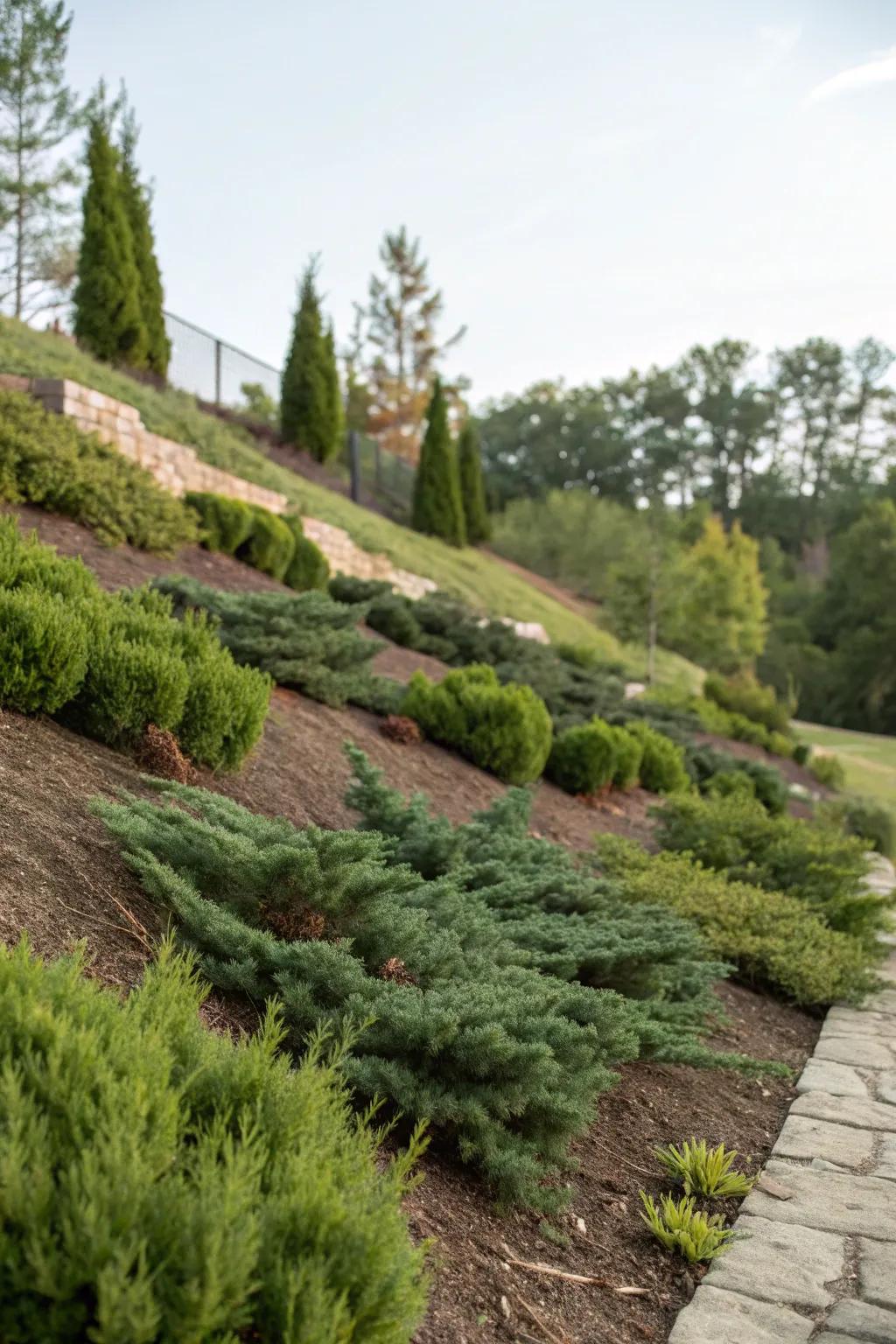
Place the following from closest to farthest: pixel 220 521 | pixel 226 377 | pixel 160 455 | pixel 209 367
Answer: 1. pixel 220 521
2. pixel 160 455
3. pixel 209 367
4. pixel 226 377

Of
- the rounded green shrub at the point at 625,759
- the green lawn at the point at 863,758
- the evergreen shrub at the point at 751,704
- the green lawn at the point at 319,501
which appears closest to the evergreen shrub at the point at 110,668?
the rounded green shrub at the point at 625,759

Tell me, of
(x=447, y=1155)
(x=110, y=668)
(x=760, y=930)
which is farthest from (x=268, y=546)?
(x=447, y=1155)

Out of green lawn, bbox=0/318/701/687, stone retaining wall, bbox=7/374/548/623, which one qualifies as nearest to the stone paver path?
stone retaining wall, bbox=7/374/548/623

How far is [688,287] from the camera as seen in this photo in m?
16.9

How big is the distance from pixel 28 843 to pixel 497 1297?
1942 mm

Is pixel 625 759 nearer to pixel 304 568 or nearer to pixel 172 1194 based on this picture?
pixel 304 568

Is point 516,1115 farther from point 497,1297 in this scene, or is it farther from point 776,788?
point 776,788

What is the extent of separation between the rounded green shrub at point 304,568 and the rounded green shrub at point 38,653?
23.0ft

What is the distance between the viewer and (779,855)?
6668 mm

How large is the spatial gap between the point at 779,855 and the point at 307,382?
632 inches

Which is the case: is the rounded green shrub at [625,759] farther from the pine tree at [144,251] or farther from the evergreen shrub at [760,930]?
the pine tree at [144,251]

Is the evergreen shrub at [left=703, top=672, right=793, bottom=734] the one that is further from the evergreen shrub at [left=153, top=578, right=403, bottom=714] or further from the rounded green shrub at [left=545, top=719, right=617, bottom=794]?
the evergreen shrub at [left=153, top=578, right=403, bottom=714]

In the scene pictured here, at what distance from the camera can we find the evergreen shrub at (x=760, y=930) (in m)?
5.16

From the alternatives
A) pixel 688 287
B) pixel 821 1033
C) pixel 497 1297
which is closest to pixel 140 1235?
pixel 497 1297
